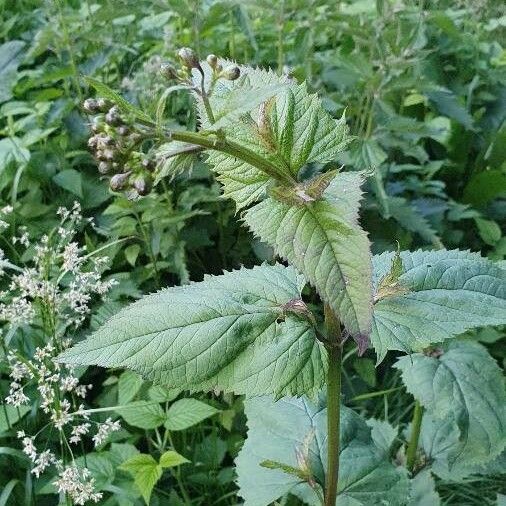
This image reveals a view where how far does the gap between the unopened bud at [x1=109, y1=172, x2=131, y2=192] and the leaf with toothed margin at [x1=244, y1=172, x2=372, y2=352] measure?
19 cm

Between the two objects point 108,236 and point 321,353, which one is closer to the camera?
point 321,353

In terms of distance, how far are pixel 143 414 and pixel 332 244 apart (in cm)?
104

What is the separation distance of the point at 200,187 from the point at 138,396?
29.1 inches

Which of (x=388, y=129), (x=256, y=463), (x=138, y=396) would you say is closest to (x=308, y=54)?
(x=388, y=129)

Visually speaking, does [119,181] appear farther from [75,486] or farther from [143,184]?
[75,486]

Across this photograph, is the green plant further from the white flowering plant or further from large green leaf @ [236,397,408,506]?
the white flowering plant

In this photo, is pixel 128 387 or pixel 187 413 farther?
pixel 128 387

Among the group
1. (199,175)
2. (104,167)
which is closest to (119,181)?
(104,167)

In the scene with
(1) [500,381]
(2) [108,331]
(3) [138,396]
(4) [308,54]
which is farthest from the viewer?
(4) [308,54]

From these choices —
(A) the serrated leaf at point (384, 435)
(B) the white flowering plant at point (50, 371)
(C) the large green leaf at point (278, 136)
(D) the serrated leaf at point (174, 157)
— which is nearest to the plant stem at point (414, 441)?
(A) the serrated leaf at point (384, 435)

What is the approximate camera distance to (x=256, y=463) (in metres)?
1.40

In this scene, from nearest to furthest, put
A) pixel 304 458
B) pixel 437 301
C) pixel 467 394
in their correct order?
pixel 437 301
pixel 304 458
pixel 467 394

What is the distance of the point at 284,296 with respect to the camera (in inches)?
46.2

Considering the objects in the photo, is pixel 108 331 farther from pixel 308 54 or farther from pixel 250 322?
pixel 308 54
